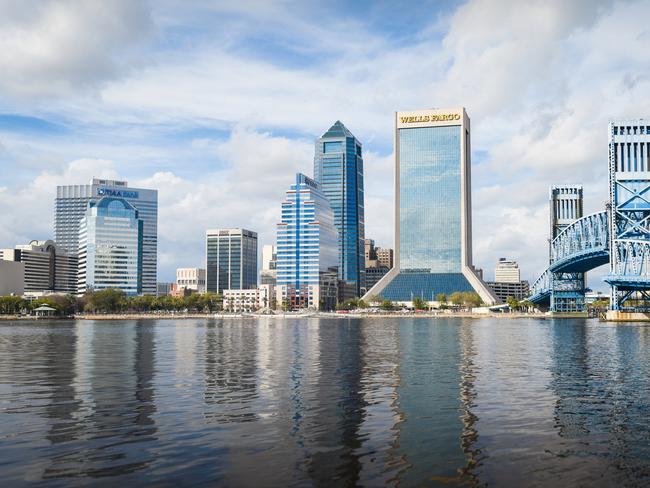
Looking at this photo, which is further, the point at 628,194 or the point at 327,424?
the point at 628,194

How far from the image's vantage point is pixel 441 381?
52906mm

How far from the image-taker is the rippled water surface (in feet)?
86.5

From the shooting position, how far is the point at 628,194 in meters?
198

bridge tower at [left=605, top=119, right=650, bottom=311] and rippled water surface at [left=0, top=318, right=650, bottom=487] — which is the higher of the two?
bridge tower at [left=605, top=119, right=650, bottom=311]

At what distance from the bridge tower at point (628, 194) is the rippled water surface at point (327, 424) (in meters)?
141

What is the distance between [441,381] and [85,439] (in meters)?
28.9

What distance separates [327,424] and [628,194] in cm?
18590

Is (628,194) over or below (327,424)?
over

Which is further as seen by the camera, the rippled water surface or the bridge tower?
the bridge tower

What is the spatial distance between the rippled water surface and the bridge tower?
140716 mm

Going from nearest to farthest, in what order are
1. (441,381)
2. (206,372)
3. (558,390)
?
(558,390), (441,381), (206,372)

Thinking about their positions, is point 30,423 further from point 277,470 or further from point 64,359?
point 64,359

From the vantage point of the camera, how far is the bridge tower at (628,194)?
195 meters

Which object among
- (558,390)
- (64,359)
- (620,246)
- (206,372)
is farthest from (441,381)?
(620,246)
